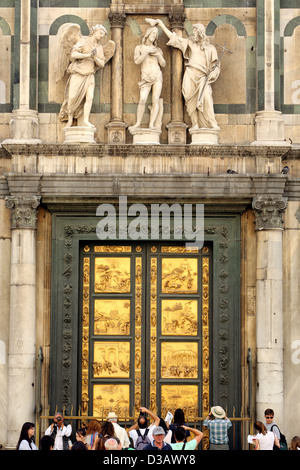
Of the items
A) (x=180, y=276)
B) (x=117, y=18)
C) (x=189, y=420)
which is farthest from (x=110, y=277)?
(x=117, y=18)

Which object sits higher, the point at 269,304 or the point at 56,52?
the point at 56,52

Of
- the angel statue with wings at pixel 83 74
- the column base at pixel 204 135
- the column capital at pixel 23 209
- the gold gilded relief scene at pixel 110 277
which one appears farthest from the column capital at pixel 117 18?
the gold gilded relief scene at pixel 110 277

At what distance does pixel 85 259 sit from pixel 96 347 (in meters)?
1.55

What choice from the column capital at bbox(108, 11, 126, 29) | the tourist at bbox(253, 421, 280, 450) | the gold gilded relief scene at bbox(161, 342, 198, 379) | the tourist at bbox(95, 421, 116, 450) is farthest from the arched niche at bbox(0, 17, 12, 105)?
the tourist at bbox(253, 421, 280, 450)

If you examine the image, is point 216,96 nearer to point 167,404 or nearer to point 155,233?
point 155,233

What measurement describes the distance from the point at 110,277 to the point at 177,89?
11.5ft

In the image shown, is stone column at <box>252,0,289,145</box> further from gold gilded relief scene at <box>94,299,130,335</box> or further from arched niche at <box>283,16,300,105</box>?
gold gilded relief scene at <box>94,299,130,335</box>

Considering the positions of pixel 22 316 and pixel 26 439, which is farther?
pixel 22 316

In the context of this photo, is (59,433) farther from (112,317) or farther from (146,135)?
(146,135)

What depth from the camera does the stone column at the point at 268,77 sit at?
61.5ft

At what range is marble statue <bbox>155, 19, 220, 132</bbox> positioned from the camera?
1870cm

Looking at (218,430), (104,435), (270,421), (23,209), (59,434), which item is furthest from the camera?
(23,209)

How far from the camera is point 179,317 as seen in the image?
18969 millimetres

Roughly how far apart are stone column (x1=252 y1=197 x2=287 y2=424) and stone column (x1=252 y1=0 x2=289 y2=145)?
1178 mm
